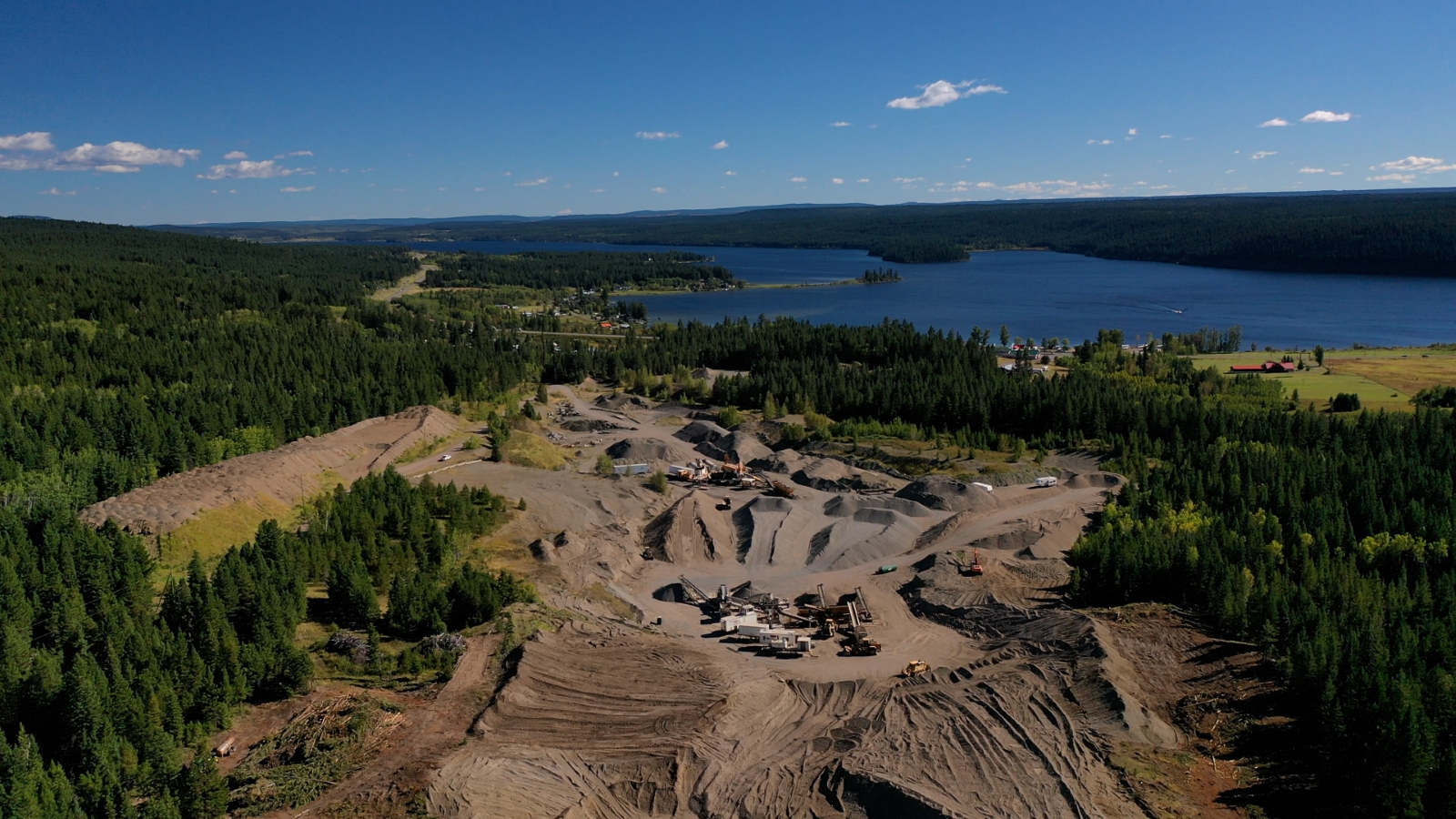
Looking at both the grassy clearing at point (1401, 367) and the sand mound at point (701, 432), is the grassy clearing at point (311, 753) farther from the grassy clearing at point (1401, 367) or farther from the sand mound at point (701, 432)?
the grassy clearing at point (1401, 367)

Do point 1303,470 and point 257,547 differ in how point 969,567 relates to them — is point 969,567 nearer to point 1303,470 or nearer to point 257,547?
point 1303,470

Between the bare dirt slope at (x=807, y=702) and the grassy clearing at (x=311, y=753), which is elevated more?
the grassy clearing at (x=311, y=753)

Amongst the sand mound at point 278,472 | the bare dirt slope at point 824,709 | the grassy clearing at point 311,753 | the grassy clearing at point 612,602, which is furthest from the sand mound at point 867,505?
the grassy clearing at point 311,753

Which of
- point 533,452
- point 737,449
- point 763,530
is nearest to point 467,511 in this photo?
point 763,530

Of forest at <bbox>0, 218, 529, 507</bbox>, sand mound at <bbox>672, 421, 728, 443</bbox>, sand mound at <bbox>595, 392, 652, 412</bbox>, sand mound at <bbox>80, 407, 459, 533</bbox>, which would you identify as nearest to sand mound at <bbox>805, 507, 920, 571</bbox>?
sand mound at <bbox>672, 421, 728, 443</bbox>

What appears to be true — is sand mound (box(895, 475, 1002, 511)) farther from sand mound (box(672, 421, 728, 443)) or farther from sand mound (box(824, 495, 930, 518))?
sand mound (box(672, 421, 728, 443))
